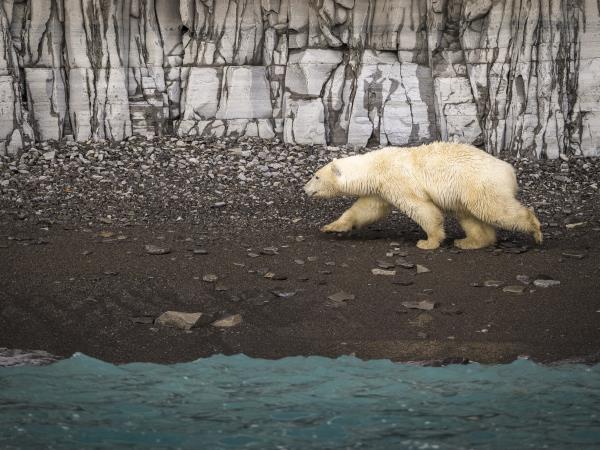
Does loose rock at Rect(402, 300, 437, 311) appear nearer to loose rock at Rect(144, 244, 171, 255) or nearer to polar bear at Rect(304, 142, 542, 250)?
polar bear at Rect(304, 142, 542, 250)

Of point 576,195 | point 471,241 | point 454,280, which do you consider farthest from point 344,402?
point 576,195

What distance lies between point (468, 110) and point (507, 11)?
161 centimetres

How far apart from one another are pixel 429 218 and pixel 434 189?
1.06ft

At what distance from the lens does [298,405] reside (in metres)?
5.21

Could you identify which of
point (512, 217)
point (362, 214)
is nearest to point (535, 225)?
point (512, 217)

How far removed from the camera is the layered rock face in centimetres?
1275

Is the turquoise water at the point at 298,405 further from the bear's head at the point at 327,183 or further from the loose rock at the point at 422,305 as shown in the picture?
the bear's head at the point at 327,183

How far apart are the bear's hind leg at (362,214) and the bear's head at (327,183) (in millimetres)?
269

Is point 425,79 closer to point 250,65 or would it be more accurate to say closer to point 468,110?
point 468,110

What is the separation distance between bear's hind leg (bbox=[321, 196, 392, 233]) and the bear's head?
27 centimetres

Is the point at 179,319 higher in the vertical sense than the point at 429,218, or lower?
lower

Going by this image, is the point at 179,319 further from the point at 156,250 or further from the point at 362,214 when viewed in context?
the point at 362,214

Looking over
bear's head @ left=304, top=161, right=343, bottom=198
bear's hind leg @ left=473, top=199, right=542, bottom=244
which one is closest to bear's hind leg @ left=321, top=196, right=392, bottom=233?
bear's head @ left=304, top=161, right=343, bottom=198

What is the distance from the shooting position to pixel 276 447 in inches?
185
